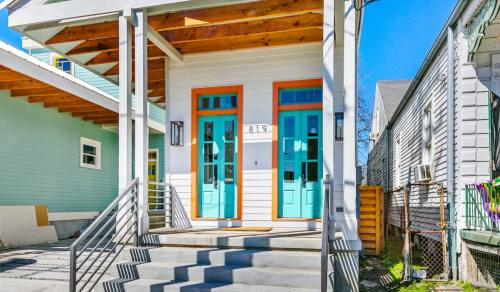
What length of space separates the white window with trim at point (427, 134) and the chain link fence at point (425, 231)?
0.56 metres

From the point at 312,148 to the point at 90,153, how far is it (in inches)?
291

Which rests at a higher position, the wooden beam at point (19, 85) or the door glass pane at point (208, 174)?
the wooden beam at point (19, 85)

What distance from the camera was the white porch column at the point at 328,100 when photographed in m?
4.18

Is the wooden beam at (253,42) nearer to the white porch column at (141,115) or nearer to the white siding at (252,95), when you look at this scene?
the white siding at (252,95)

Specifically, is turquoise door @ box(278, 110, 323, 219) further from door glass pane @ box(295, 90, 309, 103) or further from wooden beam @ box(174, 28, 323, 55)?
wooden beam @ box(174, 28, 323, 55)

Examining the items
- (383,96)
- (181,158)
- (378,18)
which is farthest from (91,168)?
(378,18)

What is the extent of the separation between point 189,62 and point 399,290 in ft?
15.5

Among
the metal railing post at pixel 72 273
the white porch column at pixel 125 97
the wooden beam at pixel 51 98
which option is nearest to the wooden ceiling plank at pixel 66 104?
the wooden beam at pixel 51 98

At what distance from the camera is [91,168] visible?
10555mm

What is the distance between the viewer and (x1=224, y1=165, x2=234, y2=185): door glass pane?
6.07m

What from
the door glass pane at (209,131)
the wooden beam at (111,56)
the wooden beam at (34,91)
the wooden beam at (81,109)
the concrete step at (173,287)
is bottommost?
the concrete step at (173,287)

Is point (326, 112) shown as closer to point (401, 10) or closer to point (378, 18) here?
point (378, 18)

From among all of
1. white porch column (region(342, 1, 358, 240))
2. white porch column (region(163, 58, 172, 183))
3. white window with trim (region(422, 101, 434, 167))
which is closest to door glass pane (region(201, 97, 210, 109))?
white porch column (region(163, 58, 172, 183))

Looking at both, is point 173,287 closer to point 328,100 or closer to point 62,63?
point 328,100
